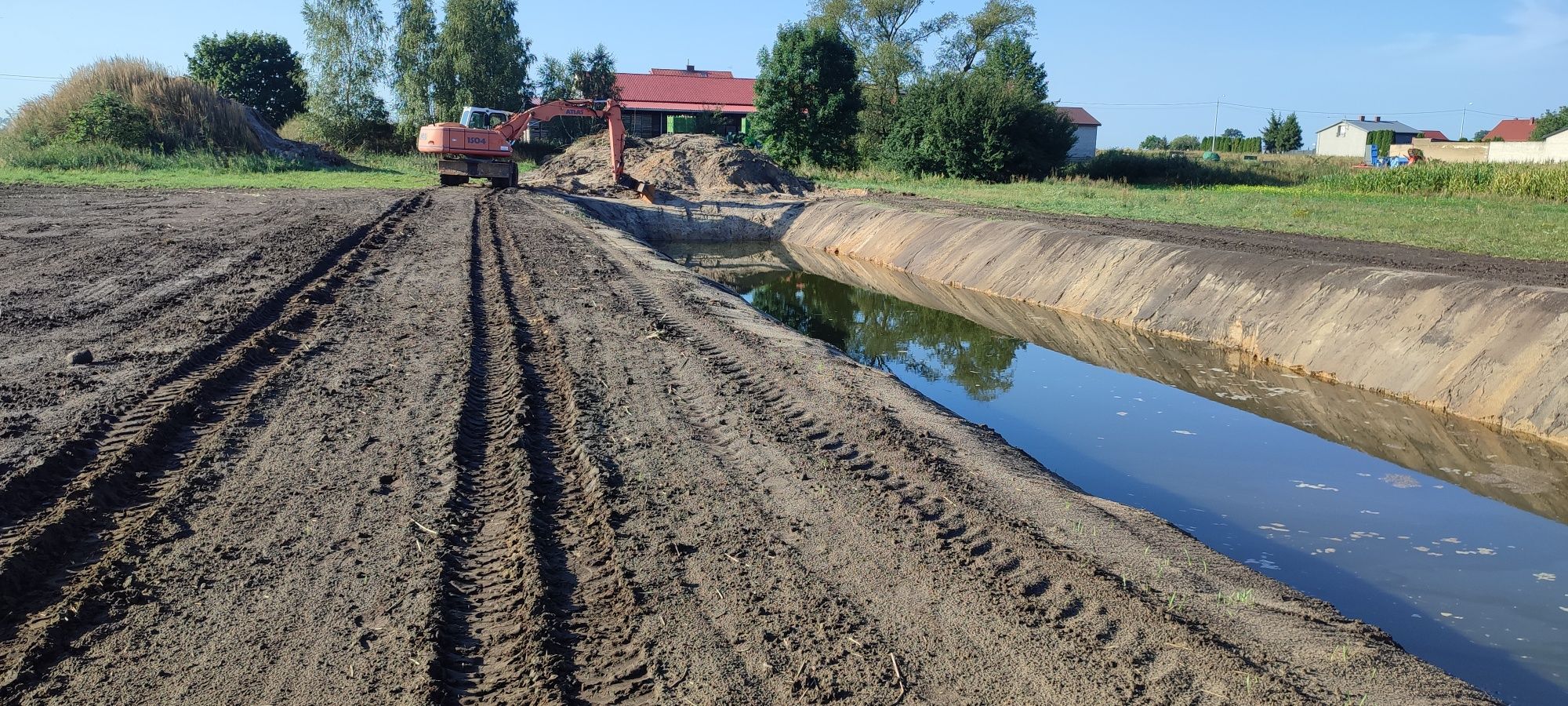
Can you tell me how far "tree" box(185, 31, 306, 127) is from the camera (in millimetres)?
57469

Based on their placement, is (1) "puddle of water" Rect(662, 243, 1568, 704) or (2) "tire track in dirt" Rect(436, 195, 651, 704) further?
(1) "puddle of water" Rect(662, 243, 1568, 704)

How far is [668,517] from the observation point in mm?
5598

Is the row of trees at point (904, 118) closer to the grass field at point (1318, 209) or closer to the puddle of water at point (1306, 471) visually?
the grass field at point (1318, 209)

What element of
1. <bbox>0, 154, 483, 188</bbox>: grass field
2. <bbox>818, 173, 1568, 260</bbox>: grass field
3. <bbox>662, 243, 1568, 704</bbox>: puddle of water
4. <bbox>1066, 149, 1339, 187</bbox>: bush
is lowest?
<bbox>662, 243, 1568, 704</bbox>: puddle of water

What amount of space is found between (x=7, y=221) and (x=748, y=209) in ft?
60.0

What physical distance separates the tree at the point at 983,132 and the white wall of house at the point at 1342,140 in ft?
182

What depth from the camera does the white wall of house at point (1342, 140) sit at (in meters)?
85.7

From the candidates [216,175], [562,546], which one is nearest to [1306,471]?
[562,546]

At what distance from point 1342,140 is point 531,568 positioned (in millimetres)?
100589

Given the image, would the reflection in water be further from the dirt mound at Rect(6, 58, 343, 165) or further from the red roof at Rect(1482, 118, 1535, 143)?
the red roof at Rect(1482, 118, 1535, 143)

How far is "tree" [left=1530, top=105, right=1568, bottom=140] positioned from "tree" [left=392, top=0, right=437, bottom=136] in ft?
284

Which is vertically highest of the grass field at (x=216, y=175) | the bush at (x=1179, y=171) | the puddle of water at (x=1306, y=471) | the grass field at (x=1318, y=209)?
the bush at (x=1179, y=171)

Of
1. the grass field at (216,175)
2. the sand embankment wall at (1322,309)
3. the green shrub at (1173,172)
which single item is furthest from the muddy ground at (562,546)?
the green shrub at (1173,172)

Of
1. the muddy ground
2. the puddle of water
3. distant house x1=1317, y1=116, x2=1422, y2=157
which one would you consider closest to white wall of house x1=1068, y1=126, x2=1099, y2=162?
distant house x1=1317, y1=116, x2=1422, y2=157
